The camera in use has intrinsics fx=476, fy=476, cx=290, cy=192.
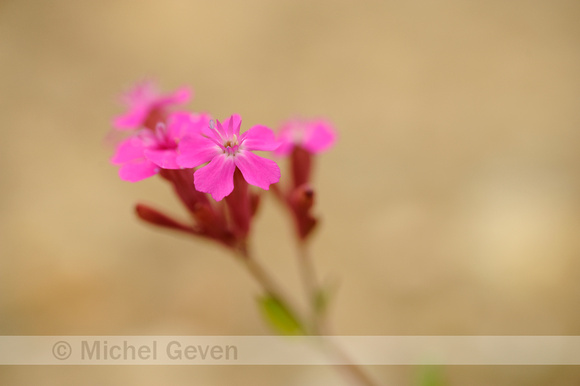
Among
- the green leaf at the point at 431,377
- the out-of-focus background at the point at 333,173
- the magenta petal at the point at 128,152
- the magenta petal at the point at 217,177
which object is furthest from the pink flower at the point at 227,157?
the out-of-focus background at the point at 333,173

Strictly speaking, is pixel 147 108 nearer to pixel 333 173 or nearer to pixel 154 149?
pixel 154 149

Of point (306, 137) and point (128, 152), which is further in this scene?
point (306, 137)

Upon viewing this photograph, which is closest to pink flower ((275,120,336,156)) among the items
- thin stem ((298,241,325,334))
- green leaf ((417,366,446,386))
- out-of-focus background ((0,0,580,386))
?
thin stem ((298,241,325,334))

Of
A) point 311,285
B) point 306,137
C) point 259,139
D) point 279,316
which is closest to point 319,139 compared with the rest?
point 306,137

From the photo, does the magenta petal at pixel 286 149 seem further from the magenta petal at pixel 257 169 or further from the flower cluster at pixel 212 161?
the magenta petal at pixel 257 169

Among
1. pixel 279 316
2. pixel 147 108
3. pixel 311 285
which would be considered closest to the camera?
pixel 147 108

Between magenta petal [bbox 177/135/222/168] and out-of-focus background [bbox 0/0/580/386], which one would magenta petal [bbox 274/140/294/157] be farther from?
out-of-focus background [bbox 0/0/580/386]

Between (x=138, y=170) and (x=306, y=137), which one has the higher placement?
(x=306, y=137)
